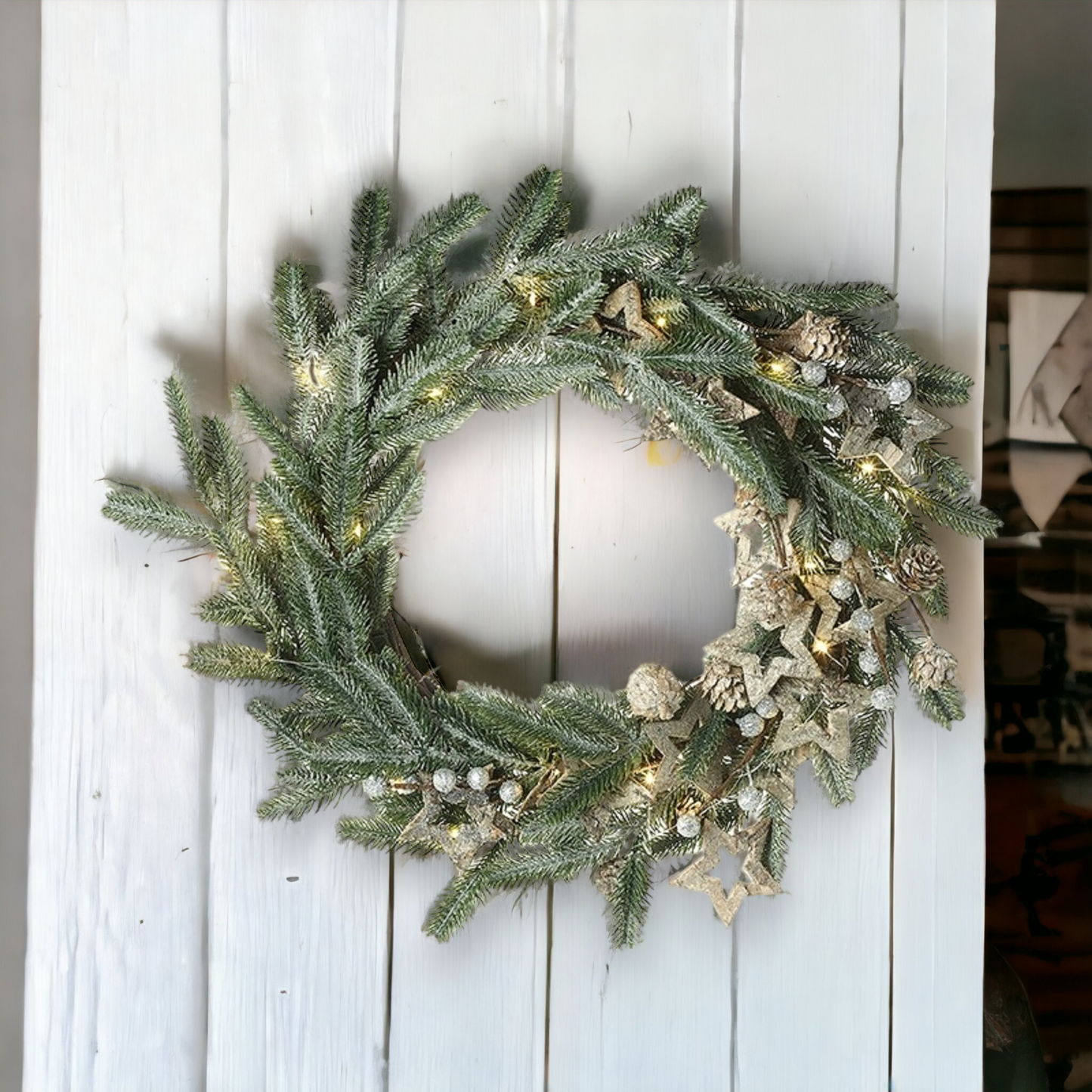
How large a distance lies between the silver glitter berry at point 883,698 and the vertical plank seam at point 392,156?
515 millimetres

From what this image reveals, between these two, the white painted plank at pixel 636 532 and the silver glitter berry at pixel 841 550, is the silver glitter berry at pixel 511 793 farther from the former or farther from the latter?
the silver glitter berry at pixel 841 550

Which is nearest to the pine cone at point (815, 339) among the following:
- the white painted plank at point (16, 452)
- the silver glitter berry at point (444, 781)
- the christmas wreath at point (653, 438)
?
the christmas wreath at point (653, 438)

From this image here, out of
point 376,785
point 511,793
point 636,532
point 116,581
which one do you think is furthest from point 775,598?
point 116,581

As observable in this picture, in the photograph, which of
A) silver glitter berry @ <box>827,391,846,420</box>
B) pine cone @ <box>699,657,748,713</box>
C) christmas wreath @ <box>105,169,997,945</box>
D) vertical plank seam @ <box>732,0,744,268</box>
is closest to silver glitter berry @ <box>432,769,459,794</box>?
christmas wreath @ <box>105,169,997,945</box>

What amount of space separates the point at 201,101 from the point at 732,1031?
115 centimetres

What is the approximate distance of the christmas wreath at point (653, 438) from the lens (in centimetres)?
79

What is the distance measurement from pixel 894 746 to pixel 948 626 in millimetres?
144

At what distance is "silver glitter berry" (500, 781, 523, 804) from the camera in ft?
2.63

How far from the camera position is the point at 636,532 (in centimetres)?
93

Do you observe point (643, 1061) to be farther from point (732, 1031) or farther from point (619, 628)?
point (619, 628)

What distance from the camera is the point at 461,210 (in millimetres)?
827

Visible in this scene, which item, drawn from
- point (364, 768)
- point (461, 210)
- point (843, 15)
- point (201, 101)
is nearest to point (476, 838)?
point (364, 768)

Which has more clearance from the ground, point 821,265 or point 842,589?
point 821,265

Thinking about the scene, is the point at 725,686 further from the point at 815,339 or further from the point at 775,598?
the point at 815,339
